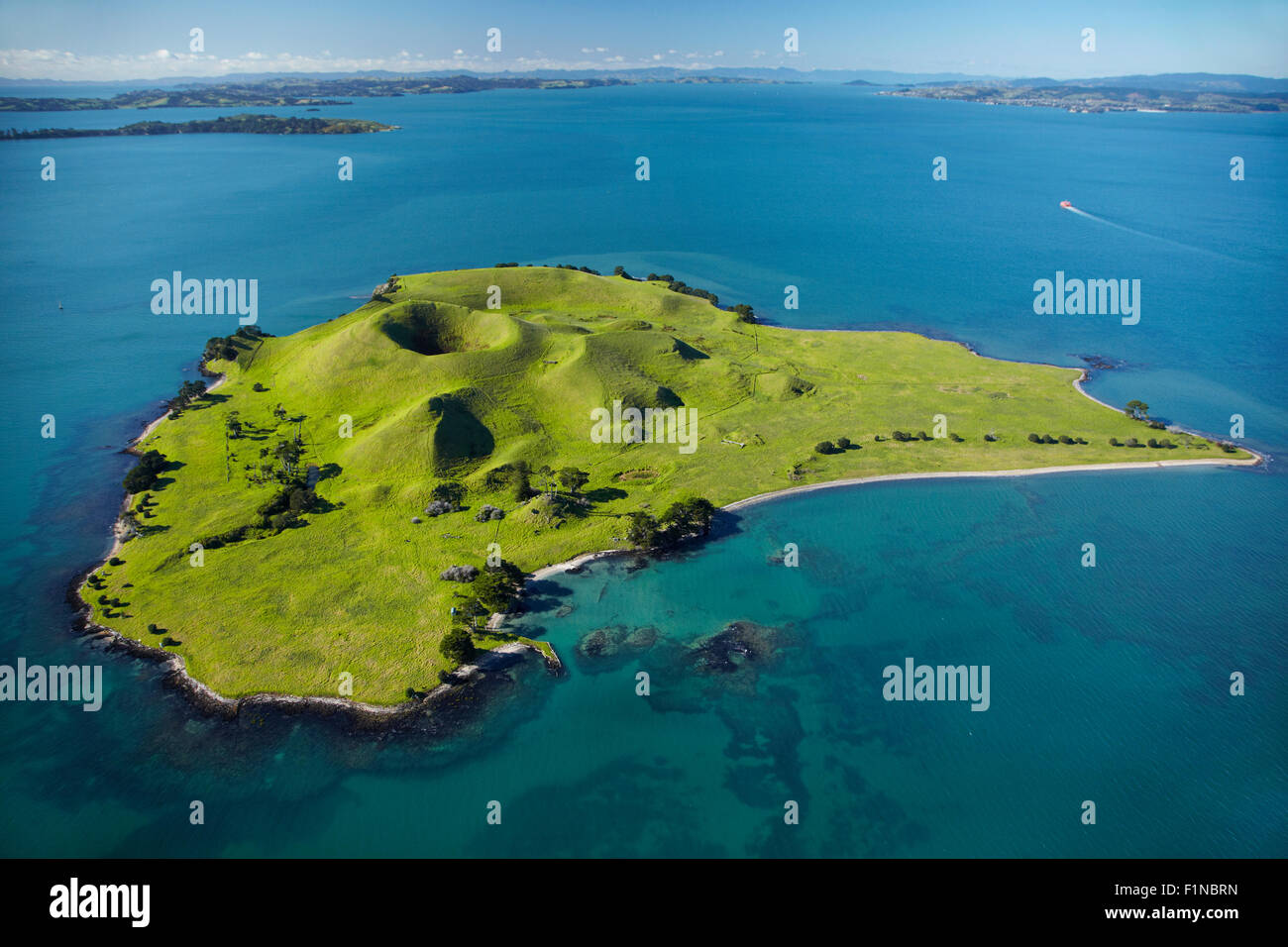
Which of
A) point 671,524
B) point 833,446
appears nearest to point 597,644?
point 671,524

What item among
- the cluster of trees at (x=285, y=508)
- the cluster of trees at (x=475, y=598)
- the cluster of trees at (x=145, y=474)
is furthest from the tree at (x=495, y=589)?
the cluster of trees at (x=145, y=474)

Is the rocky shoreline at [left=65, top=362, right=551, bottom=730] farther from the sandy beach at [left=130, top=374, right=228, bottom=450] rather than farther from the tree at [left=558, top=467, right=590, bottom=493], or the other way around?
the sandy beach at [left=130, top=374, right=228, bottom=450]

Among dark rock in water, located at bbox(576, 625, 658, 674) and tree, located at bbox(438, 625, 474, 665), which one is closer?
tree, located at bbox(438, 625, 474, 665)

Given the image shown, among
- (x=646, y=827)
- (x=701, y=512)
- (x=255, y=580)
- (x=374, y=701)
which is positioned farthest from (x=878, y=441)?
(x=255, y=580)

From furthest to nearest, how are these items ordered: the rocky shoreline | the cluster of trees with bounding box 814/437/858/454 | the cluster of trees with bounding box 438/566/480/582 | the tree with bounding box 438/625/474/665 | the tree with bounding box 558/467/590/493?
the cluster of trees with bounding box 814/437/858/454
the tree with bounding box 558/467/590/493
the cluster of trees with bounding box 438/566/480/582
the tree with bounding box 438/625/474/665
the rocky shoreline

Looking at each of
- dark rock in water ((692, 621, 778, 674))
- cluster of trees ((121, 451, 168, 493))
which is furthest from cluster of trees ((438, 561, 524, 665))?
cluster of trees ((121, 451, 168, 493))

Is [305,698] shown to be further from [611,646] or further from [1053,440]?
[1053,440]

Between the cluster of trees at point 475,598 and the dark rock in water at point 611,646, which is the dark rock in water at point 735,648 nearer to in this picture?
the dark rock in water at point 611,646
